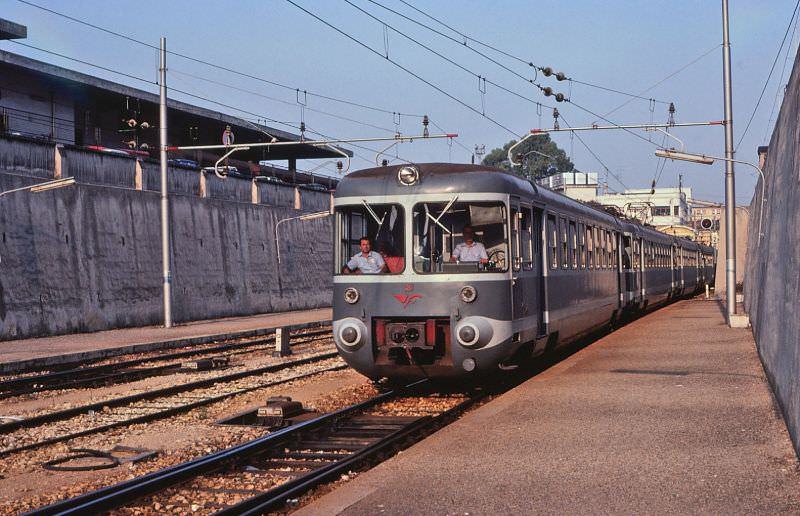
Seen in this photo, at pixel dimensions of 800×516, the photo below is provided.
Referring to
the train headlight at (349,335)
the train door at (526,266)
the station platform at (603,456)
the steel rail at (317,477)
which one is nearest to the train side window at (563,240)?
the train door at (526,266)

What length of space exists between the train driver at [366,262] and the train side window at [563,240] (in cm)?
419

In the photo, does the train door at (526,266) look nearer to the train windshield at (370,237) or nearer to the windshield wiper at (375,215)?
the train windshield at (370,237)

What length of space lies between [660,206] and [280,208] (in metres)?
75.2

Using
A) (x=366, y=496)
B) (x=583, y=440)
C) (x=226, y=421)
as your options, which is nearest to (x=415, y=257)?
(x=226, y=421)

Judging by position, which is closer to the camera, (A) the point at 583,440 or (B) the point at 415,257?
(A) the point at 583,440

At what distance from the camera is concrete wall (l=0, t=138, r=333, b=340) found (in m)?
25.9

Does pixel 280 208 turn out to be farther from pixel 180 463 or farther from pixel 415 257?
pixel 180 463

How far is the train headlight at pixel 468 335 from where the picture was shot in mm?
11281

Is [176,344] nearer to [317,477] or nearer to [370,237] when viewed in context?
[370,237]

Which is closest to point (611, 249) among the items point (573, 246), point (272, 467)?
point (573, 246)

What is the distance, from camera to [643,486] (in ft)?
22.6

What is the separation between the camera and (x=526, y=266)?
12.7 m

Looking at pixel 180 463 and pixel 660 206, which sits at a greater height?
pixel 660 206

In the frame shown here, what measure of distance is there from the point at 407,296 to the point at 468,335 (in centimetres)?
89
